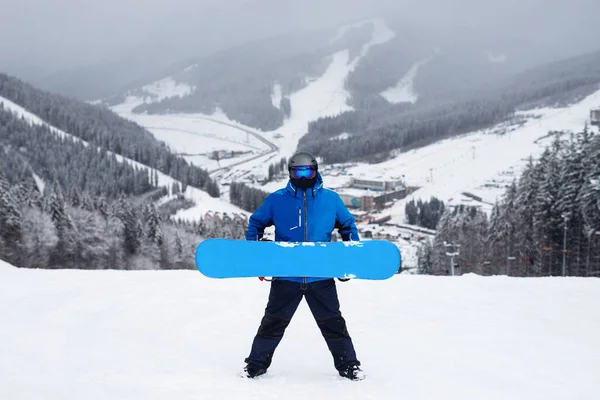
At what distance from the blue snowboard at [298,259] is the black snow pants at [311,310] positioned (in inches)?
4.6

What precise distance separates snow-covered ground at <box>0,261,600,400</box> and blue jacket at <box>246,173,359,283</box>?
94cm

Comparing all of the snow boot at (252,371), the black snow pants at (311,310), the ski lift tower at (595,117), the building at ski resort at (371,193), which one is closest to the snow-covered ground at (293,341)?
the snow boot at (252,371)

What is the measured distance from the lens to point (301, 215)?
11.2 feet

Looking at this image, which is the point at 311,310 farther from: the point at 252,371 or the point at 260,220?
the point at 260,220

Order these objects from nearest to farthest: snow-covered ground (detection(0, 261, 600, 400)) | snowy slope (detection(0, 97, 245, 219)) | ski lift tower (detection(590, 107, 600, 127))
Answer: snow-covered ground (detection(0, 261, 600, 400)), snowy slope (detection(0, 97, 245, 219)), ski lift tower (detection(590, 107, 600, 127))

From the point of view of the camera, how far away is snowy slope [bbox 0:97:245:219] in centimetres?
7662

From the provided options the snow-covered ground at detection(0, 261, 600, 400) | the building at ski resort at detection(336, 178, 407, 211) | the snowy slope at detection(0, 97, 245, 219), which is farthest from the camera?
the building at ski resort at detection(336, 178, 407, 211)

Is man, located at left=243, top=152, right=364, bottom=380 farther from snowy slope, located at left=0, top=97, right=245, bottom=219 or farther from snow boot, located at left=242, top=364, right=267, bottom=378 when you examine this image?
snowy slope, located at left=0, top=97, right=245, bottom=219

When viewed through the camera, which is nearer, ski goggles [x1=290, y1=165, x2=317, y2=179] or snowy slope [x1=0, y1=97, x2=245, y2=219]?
ski goggles [x1=290, y1=165, x2=317, y2=179]

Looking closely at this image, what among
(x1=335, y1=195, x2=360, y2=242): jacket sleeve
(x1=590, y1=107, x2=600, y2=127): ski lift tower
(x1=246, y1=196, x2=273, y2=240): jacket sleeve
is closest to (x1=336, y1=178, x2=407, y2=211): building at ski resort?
(x1=590, y1=107, x2=600, y2=127): ski lift tower

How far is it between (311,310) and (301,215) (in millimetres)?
677

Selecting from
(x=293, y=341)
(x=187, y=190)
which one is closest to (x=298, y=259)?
(x=293, y=341)

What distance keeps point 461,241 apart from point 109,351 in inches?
1172

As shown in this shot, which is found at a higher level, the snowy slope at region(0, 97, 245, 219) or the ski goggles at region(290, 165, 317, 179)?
the snowy slope at region(0, 97, 245, 219)
